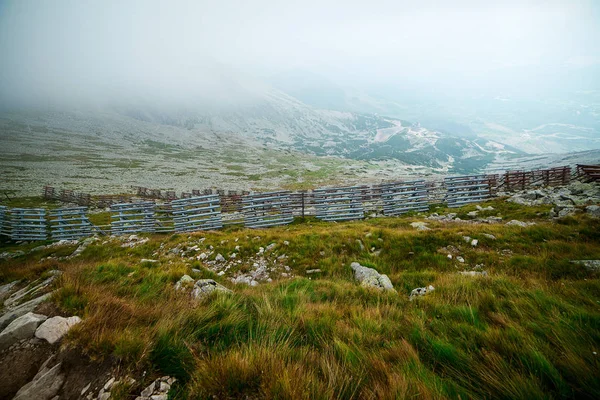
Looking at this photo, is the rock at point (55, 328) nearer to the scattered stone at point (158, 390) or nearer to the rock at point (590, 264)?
the scattered stone at point (158, 390)

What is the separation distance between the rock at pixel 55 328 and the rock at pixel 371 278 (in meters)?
4.24

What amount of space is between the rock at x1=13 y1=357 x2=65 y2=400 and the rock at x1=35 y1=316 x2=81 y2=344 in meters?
0.34

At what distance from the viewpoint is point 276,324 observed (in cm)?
253

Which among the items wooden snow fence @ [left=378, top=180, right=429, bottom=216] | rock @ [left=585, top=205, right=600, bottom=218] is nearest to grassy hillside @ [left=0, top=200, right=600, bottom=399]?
rock @ [left=585, top=205, right=600, bottom=218]

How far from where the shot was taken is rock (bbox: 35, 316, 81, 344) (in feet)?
6.74

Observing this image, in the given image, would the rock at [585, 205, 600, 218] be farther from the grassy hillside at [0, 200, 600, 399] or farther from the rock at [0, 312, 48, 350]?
the rock at [0, 312, 48, 350]

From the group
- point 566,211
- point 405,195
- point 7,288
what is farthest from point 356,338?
point 405,195

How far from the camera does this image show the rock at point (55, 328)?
2055 mm

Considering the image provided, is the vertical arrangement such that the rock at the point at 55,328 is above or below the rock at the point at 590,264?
above

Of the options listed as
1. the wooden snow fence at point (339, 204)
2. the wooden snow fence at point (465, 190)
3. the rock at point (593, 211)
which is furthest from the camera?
the wooden snow fence at point (465, 190)

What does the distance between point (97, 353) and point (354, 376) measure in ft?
6.93

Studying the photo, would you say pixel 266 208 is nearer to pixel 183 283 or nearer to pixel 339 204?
pixel 339 204

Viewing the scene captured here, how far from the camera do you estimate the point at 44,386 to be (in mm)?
1691

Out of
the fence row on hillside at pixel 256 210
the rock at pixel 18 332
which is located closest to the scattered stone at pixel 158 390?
the rock at pixel 18 332
